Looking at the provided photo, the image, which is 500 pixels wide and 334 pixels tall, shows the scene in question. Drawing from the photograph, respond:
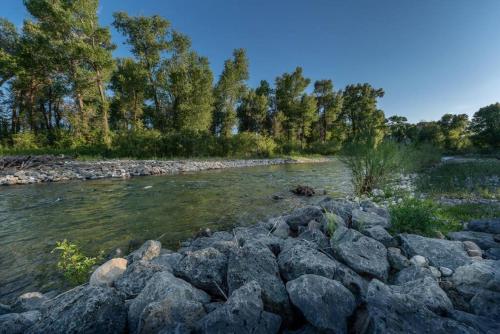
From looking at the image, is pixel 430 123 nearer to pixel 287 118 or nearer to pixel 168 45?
pixel 287 118

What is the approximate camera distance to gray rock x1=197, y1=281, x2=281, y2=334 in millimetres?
1438

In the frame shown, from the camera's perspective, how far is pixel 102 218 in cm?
538

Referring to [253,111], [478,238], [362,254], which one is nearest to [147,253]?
[362,254]

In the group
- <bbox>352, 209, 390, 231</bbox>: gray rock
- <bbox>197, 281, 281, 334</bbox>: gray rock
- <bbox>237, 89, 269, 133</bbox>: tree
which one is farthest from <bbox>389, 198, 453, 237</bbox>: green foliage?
<bbox>237, 89, 269, 133</bbox>: tree

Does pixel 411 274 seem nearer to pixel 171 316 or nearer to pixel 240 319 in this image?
pixel 240 319

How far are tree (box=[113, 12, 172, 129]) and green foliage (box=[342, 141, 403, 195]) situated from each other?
95.1 feet

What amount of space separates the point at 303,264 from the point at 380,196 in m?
5.20

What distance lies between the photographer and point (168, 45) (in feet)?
93.7

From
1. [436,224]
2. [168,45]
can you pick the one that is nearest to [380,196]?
[436,224]

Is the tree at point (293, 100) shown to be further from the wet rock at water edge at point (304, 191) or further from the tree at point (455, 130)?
the wet rock at water edge at point (304, 191)

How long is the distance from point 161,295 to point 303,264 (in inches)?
52.3

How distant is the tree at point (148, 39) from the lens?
2698 cm

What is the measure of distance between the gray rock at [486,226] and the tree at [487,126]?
150 ft

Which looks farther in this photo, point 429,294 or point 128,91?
point 128,91
